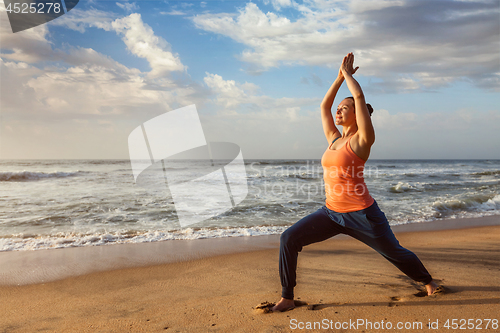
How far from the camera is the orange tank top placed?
2.36 m

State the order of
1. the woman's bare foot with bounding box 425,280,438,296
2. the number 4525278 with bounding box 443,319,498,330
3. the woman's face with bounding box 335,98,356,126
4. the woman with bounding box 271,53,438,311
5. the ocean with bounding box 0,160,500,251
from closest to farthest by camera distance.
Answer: the number 4525278 with bounding box 443,319,498,330 < the woman with bounding box 271,53,438,311 < the woman's face with bounding box 335,98,356,126 < the woman's bare foot with bounding box 425,280,438,296 < the ocean with bounding box 0,160,500,251

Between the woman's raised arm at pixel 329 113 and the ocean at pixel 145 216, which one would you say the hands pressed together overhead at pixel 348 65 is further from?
the ocean at pixel 145 216

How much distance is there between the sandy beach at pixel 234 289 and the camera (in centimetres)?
237

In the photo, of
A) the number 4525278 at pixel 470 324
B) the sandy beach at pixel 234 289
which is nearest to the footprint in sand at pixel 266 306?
the sandy beach at pixel 234 289

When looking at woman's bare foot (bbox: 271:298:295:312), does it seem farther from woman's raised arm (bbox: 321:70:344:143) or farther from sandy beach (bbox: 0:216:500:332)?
woman's raised arm (bbox: 321:70:344:143)

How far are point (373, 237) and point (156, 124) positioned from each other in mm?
5259

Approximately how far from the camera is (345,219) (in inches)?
96.5

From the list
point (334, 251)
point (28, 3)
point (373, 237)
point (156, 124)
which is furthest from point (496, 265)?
point (28, 3)

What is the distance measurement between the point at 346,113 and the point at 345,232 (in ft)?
3.22

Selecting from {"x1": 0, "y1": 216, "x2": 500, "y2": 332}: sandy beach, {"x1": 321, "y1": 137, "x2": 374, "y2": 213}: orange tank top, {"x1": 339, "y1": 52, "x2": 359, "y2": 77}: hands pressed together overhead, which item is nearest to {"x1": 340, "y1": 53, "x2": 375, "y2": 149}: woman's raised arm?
{"x1": 321, "y1": 137, "x2": 374, "y2": 213}: orange tank top

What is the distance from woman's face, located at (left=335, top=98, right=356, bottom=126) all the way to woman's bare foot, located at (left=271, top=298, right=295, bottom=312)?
1554mm

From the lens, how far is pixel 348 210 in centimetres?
244

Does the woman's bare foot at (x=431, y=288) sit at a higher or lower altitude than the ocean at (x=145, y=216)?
higher

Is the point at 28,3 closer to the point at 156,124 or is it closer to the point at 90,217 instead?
the point at 156,124
